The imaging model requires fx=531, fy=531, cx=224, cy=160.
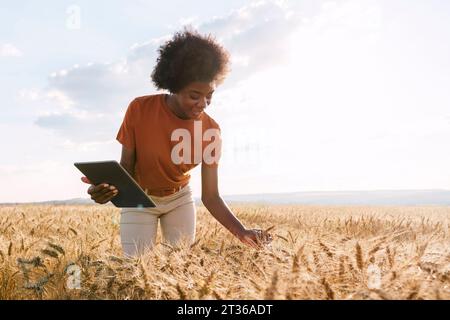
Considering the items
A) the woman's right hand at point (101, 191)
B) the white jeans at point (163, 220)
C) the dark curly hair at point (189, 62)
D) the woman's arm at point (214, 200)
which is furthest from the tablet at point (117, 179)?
the dark curly hair at point (189, 62)

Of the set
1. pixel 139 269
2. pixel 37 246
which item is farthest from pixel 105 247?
pixel 139 269

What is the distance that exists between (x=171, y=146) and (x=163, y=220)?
616 mm

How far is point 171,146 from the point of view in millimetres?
3893

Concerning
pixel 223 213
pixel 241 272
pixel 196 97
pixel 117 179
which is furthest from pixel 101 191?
pixel 241 272

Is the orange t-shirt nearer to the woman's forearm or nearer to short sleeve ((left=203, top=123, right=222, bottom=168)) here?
short sleeve ((left=203, top=123, right=222, bottom=168))

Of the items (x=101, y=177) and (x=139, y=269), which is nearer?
(x=139, y=269)

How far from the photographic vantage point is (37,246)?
3795mm

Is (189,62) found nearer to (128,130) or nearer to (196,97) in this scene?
(196,97)

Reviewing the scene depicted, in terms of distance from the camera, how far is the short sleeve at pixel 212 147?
3.93 meters

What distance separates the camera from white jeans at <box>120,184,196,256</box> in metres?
3.90

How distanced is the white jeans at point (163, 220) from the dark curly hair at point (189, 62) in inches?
33.1

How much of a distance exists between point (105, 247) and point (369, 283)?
7.65 feet

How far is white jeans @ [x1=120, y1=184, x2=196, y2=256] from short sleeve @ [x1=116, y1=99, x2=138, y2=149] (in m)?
0.46

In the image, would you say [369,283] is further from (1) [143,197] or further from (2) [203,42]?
(2) [203,42]
